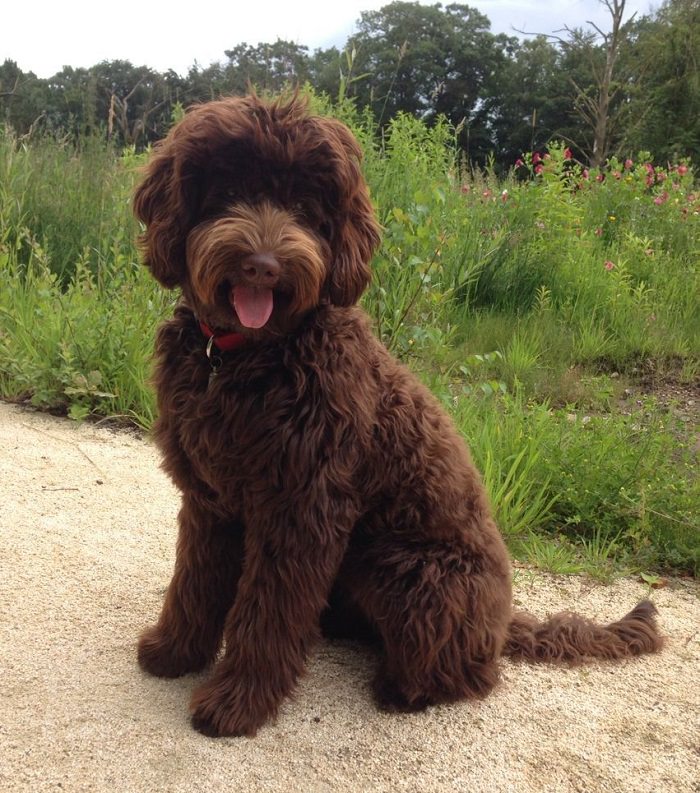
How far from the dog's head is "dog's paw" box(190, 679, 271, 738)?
108 centimetres

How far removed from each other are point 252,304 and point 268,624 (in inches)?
36.4

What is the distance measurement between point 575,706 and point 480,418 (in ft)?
7.28

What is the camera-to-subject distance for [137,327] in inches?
190

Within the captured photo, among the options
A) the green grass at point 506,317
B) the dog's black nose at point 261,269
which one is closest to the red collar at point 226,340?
the dog's black nose at point 261,269

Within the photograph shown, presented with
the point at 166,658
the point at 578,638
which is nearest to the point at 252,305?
the point at 166,658

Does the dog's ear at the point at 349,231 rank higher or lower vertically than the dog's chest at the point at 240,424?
higher

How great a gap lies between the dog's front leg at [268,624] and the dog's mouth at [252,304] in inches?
23.3

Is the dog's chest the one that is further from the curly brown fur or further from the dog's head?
the dog's head

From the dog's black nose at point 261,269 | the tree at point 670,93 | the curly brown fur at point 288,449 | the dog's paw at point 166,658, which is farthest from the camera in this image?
the tree at point 670,93

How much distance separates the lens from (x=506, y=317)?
22.0 feet

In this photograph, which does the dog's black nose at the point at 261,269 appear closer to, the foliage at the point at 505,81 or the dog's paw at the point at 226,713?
the dog's paw at the point at 226,713

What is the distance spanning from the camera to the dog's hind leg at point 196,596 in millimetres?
2379

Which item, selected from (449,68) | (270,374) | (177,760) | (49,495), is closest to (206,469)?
(270,374)

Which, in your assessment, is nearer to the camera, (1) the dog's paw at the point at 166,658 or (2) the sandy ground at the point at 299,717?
(2) the sandy ground at the point at 299,717
